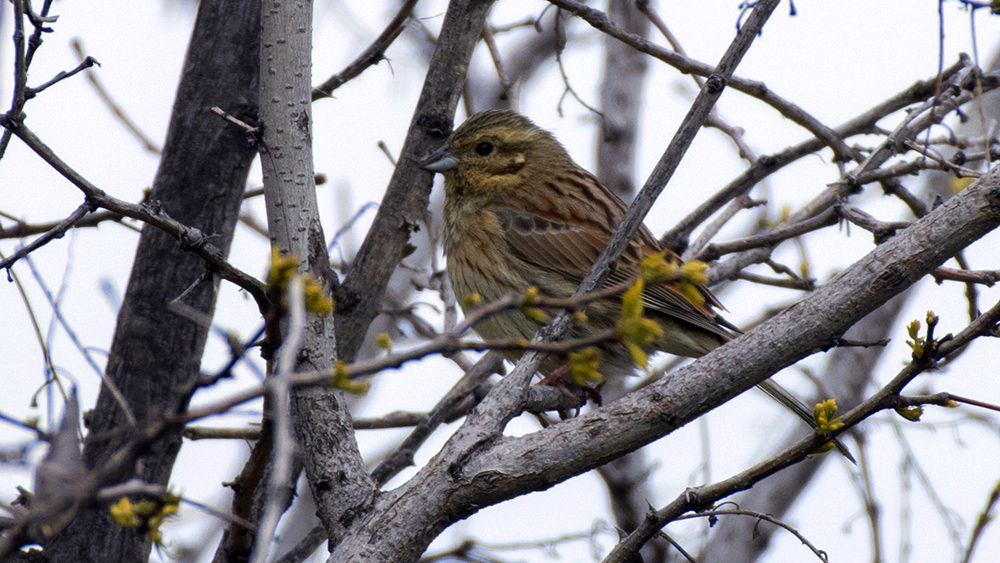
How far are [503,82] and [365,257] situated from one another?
1183mm

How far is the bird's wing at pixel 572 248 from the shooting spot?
4363mm

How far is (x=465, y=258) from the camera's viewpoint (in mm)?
4676

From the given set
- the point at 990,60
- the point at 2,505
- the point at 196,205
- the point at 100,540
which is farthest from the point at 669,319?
the point at 990,60

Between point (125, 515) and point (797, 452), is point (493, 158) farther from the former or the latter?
point (125, 515)

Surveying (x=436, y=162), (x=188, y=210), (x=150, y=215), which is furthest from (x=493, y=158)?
(x=150, y=215)

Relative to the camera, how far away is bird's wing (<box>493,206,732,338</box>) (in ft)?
14.3

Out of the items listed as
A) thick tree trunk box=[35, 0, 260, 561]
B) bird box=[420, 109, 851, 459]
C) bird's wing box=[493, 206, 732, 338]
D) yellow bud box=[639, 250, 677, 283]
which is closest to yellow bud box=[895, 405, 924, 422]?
yellow bud box=[639, 250, 677, 283]

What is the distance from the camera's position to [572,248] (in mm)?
4625

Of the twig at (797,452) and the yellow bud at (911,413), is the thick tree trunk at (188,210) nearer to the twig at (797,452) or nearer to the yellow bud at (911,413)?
the twig at (797,452)

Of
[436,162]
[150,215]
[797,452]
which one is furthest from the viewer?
[436,162]

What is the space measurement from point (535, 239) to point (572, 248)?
179 millimetres

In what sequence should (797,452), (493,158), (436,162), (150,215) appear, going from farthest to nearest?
(493,158)
(436,162)
(150,215)
(797,452)

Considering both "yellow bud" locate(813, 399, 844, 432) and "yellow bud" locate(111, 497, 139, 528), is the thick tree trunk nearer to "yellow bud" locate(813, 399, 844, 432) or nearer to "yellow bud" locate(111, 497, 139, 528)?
"yellow bud" locate(111, 497, 139, 528)

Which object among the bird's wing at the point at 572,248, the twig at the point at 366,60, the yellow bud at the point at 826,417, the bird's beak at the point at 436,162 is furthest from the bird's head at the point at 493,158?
the yellow bud at the point at 826,417
